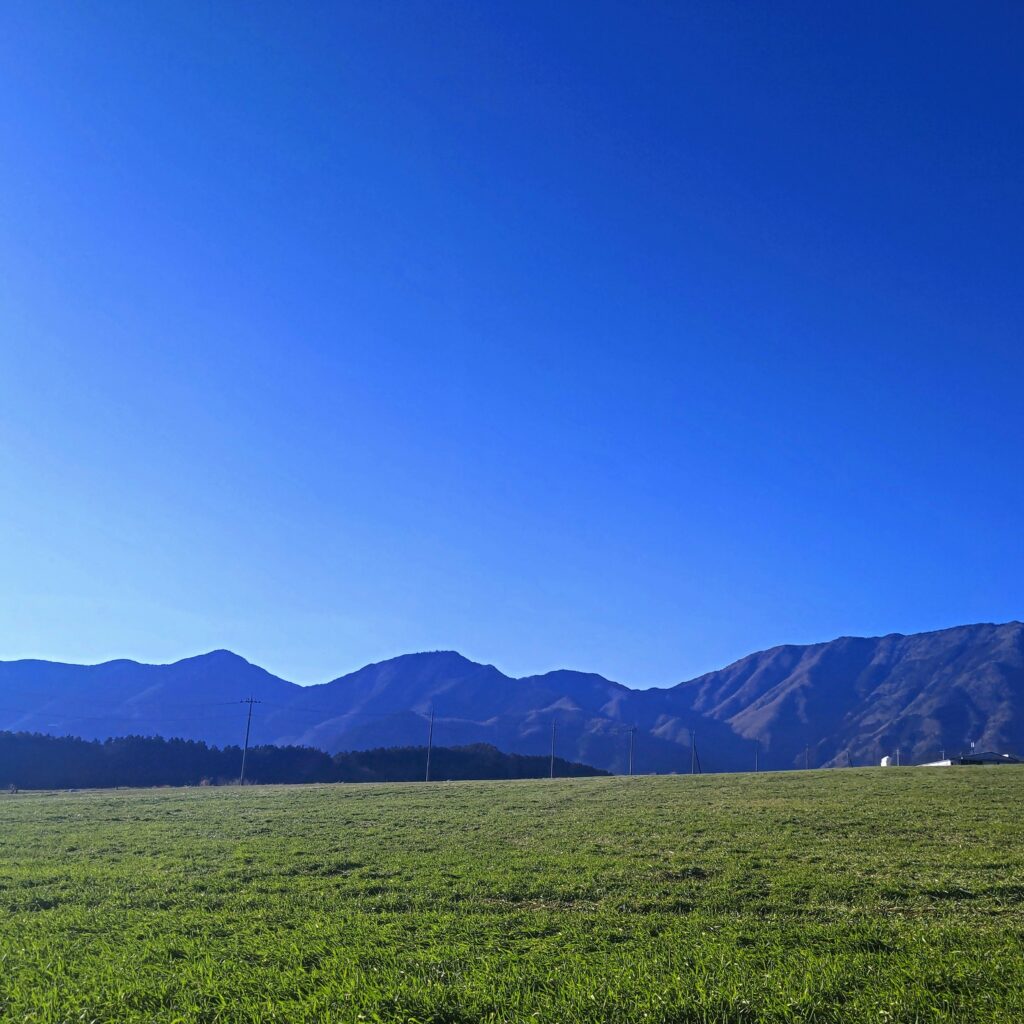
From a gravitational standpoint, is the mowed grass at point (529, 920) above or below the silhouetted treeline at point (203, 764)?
above

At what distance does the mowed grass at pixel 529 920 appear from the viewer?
31.8ft

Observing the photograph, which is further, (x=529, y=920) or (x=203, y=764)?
(x=203, y=764)

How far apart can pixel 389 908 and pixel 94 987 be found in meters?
6.20

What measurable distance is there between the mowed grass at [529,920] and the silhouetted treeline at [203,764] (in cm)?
9114

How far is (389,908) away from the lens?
52.9 feet

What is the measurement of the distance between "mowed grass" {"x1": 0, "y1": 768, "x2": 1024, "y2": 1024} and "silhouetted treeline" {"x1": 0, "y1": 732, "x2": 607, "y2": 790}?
91.1 m

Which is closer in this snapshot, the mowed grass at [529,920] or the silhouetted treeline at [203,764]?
the mowed grass at [529,920]

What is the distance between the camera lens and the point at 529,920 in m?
14.5

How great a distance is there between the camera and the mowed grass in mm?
A: 9695

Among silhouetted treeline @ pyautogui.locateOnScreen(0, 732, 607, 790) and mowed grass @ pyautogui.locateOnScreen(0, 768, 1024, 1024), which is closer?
mowed grass @ pyautogui.locateOnScreen(0, 768, 1024, 1024)

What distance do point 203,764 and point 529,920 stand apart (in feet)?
439

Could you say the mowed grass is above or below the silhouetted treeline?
above

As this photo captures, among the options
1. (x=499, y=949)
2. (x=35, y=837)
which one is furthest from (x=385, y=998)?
(x=35, y=837)

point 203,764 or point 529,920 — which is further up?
point 529,920
